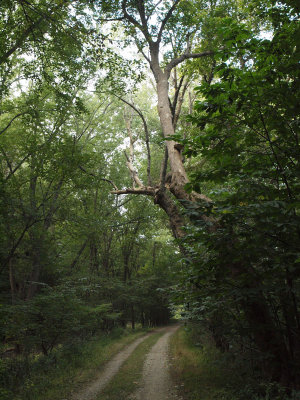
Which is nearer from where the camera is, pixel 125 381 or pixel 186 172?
pixel 125 381

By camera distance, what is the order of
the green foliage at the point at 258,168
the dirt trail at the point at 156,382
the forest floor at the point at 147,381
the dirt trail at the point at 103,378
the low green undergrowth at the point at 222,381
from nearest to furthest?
the green foliage at the point at 258,168, the low green undergrowth at the point at 222,381, the dirt trail at the point at 156,382, the forest floor at the point at 147,381, the dirt trail at the point at 103,378

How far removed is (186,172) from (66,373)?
321 inches

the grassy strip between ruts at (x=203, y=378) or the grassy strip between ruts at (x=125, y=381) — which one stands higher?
the grassy strip between ruts at (x=203, y=378)

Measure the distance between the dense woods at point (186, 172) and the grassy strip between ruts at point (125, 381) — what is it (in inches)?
93.3

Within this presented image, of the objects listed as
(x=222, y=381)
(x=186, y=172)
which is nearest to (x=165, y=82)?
(x=186, y=172)

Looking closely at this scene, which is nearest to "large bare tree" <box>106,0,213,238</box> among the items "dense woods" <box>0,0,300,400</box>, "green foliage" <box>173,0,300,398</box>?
"dense woods" <box>0,0,300,400</box>

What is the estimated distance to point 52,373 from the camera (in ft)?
26.0

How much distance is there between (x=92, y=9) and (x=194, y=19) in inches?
126

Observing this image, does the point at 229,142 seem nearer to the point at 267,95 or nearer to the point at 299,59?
the point at 267,95

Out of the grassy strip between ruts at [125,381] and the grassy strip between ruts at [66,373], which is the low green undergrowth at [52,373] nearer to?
the grassy strip between ruts at [66,373]

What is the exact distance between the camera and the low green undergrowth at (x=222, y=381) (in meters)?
4.12

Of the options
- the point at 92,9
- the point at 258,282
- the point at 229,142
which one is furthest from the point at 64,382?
the point at 92,9

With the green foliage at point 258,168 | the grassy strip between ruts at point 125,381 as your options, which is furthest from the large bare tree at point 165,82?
the grassy strip between ruts at point 125,381

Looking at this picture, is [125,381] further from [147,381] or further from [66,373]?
[66,373]
